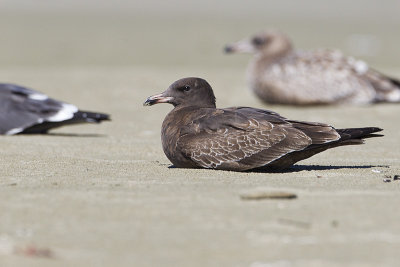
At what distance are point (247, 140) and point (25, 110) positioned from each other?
12.8 feet

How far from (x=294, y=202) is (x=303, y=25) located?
2638 centimetres

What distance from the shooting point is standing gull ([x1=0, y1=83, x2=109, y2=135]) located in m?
9.15

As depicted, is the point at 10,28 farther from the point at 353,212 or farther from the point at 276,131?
the point at 353,212

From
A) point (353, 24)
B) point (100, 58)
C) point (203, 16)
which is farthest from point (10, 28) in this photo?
point (353, 24)

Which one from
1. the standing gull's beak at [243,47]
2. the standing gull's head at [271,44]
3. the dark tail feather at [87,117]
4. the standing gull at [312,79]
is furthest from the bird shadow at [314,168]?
the standing gull's beak at [243,47]

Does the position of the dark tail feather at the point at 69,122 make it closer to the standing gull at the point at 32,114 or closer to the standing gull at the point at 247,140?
the standing gull at the point at 32,114

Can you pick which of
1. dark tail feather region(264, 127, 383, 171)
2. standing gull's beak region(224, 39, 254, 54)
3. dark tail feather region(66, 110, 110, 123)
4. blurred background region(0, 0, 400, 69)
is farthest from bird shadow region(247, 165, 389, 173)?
blurred background region(0, 0, 400, 69)

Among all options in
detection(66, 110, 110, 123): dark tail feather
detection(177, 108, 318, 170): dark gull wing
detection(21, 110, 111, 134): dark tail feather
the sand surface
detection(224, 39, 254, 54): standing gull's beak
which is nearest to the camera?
the sand surface

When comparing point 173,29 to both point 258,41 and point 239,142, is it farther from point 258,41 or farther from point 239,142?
point 239,142

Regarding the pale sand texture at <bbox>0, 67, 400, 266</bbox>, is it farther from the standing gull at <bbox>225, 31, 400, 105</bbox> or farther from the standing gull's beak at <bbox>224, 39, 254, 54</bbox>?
the standing gull's beak at <bbox>224, 39, 254, 54</bbox>

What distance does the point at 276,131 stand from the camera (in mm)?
6293

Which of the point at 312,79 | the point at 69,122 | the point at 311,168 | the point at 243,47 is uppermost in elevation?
the point at 243,47

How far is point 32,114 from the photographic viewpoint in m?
9.30

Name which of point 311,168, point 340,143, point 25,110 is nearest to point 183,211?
point 340,143
